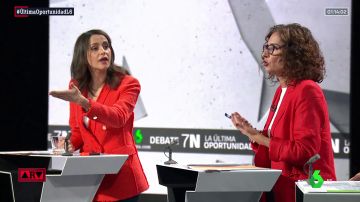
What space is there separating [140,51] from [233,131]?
3.50 feet

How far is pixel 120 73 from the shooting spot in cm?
383

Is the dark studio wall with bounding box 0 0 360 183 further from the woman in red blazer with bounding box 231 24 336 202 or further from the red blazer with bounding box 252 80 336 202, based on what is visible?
the red blazer with bounding box 252 80 336 202

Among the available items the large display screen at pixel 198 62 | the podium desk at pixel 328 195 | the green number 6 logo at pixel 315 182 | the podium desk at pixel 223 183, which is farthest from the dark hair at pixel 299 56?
the large display screen at pixel 198 62

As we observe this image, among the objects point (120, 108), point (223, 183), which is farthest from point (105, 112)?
point (223, 183)

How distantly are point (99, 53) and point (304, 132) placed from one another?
149 cm

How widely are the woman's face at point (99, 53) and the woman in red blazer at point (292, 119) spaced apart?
1074 mm

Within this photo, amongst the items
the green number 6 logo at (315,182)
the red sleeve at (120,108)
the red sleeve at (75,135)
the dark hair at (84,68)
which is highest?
the dark hair at (84,68)

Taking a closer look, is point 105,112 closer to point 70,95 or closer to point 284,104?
point 70,95

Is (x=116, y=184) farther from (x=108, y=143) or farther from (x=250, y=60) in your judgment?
(x=250, y=60)

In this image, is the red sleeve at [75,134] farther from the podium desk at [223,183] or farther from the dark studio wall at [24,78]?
the dark studio wall at [24,78]

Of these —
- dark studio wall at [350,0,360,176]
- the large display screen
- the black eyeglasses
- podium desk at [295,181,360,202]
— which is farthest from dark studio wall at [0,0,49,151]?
podium desk at [295,181,360,202]

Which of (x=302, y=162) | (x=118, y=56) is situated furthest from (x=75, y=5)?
(x=302, y=162)

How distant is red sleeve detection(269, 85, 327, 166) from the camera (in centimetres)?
285

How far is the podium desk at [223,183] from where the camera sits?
2.79 m
